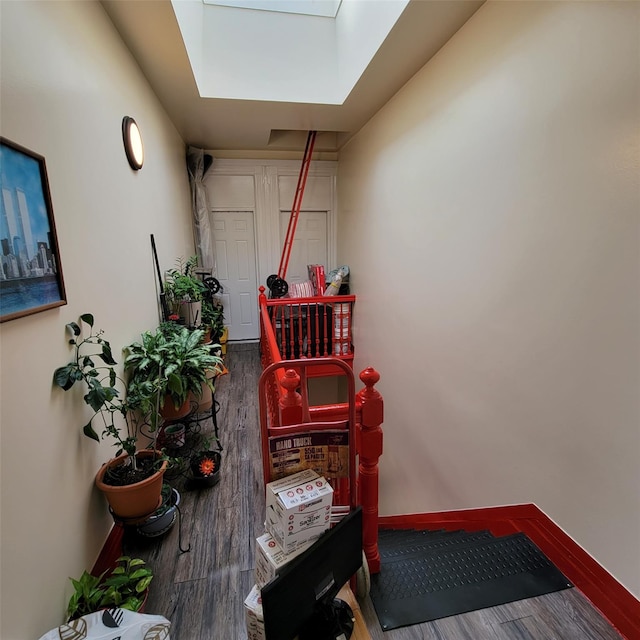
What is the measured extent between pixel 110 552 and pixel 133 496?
37 cm

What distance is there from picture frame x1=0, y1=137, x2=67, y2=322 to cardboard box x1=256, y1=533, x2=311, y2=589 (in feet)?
3.34

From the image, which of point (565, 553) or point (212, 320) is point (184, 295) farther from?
point (565, 553)

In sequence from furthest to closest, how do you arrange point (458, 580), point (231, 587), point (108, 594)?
point (231, 587), point (458, 580), point (108, 594)

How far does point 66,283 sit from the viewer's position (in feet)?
4.28

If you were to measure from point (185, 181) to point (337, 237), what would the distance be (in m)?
2.13

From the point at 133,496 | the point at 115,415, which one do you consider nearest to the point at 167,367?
the point at 115,415

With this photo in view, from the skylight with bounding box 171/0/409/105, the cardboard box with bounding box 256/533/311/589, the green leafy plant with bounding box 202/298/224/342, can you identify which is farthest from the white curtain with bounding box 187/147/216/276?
the cardboard box with bounding box 256/533/311/589

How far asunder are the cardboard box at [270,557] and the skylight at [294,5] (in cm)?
369

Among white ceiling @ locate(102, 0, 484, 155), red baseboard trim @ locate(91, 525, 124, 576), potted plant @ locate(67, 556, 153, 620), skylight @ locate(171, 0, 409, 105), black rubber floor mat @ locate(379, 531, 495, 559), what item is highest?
skylight @ locate(171, 0, 409, 105)

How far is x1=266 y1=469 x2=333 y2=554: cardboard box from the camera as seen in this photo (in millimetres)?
997

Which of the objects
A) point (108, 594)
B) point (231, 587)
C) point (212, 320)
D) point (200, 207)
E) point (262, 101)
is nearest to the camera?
point (108, 594)

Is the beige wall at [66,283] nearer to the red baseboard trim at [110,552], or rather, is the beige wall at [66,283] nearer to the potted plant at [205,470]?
the red baseboard trim at [110,552]

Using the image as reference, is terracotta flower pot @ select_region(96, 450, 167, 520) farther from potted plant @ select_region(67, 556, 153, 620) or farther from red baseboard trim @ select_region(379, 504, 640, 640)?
red baseboard trim @ select_region(379, 504, 640, 640)

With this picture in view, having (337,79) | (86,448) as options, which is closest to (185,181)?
(337,79)
